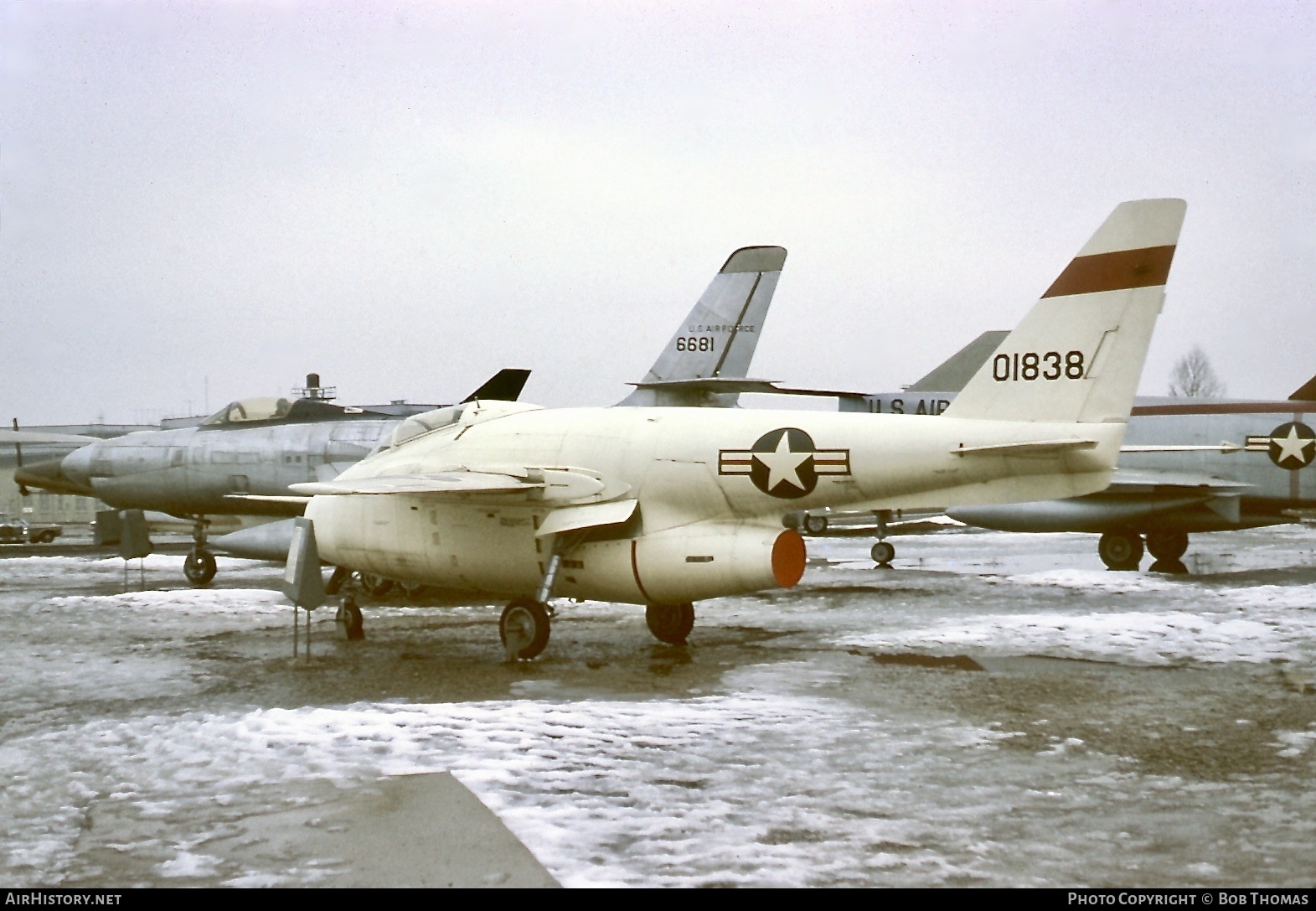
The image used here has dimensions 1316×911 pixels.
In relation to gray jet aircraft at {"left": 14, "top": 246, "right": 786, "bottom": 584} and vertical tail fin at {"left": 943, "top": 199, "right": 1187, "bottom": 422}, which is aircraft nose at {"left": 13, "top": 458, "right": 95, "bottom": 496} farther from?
vertical tail fin at {"left": 943, "top": 199, "right": 1187, "bottom": 422}

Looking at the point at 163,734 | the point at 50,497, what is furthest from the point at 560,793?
the point at 50,497

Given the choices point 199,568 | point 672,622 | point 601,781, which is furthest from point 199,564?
point 601,781

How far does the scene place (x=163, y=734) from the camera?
Answer: 24.6ft

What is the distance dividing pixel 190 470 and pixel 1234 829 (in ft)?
53.0

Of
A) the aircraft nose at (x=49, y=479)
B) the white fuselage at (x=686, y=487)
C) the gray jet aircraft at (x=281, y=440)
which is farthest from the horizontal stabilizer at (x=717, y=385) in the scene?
the aircraft nose at (x=49, y=479)

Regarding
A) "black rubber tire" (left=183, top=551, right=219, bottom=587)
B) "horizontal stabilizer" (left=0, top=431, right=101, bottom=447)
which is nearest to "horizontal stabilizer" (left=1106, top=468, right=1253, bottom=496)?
"black rubber tire" (left=183, top=551, right=219, bottom=587)

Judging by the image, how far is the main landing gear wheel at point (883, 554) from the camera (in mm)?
20219

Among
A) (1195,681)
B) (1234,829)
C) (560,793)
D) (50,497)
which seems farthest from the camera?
(50,497)

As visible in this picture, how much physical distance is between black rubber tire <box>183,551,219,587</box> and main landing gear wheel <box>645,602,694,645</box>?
376 inches

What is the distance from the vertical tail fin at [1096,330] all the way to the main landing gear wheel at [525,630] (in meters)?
4.34

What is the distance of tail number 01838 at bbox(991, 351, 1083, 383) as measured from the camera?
9625mm

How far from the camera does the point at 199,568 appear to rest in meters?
18.2
